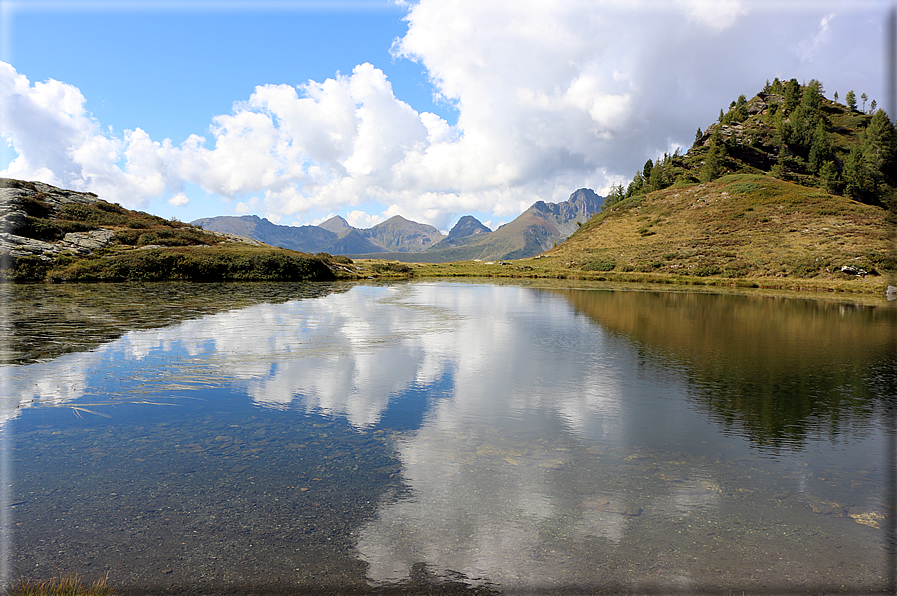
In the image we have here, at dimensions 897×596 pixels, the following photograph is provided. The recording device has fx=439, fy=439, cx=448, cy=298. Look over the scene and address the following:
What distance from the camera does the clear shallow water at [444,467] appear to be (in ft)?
22.1

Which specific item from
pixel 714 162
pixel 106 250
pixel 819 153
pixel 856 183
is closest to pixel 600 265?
pixel 714 162

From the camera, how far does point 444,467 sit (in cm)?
1001

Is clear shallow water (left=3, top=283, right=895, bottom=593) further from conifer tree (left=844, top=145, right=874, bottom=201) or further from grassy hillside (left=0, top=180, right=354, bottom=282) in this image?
conifer tree (left=844, top=145, right=874, bottom=201)

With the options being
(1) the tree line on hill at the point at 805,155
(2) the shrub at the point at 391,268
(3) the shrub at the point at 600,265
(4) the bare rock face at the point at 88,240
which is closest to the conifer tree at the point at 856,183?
(1) the tree line on hill at the point at 805,155

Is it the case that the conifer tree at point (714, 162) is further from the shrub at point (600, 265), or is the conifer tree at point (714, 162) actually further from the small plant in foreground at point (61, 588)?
the small plant in foreground at point (61, 588)

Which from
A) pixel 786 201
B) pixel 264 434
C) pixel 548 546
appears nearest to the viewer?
pixel 548 546

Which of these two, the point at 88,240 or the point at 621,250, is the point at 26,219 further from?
the point at 621,250

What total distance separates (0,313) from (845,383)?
1932 inches

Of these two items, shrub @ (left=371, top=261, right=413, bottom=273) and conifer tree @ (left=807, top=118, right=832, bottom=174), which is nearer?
shrub @ (left=371, top=261, right=413, bottom=273)

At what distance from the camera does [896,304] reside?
5116 cm

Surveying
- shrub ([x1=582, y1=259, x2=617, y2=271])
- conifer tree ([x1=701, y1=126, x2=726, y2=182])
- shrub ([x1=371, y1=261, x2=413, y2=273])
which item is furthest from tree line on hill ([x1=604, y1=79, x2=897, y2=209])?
shrub ([x1=371, y1=261, x2=413, y2=273])

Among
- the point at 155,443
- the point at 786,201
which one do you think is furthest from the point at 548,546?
the point at 786,201

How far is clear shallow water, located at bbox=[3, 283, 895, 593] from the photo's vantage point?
22.1ft

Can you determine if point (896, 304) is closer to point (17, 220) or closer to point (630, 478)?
point (630, 478)
